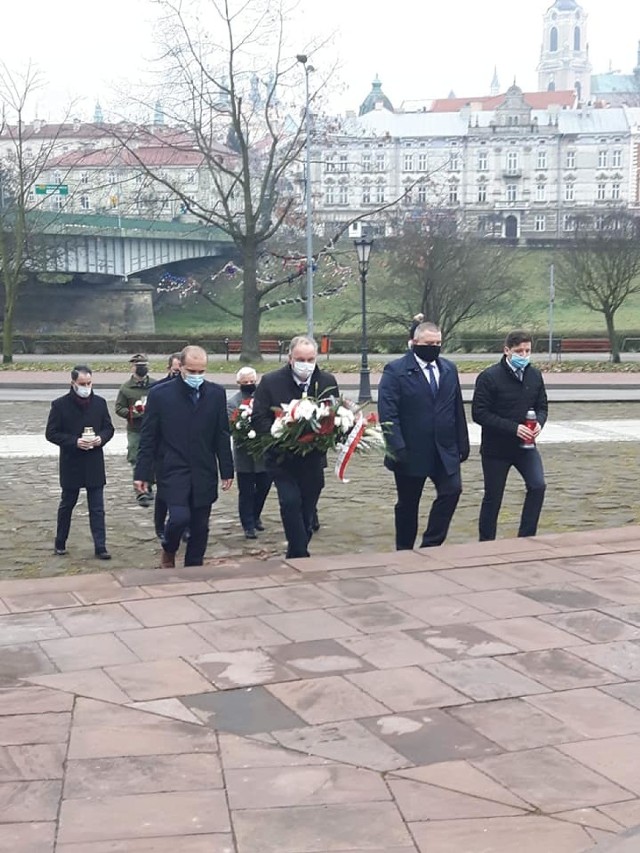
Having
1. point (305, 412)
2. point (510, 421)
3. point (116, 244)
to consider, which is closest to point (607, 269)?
point (116, 244)

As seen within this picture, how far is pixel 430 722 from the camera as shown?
5180mm

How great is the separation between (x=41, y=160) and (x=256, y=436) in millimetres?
39647

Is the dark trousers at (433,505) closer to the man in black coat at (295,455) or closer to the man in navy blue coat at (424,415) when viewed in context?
the man in navy blue coat at (424,415)

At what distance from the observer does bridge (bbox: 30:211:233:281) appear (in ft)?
196

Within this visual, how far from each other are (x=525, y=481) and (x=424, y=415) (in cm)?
117

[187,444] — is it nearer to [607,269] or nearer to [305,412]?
[305,412]

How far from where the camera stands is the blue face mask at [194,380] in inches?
322

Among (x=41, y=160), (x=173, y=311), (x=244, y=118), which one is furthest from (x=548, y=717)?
(x=173, y=311)

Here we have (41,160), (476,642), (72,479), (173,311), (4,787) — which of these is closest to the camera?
(4,787)

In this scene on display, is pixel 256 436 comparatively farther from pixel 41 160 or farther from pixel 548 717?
pixel 41 160

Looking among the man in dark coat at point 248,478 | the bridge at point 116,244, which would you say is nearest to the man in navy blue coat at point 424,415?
the man in dark coat at point 248,478

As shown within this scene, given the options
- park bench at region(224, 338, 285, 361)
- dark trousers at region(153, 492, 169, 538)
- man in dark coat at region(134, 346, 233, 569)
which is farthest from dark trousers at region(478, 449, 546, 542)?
park bench at region(224, 338, 285, 361)

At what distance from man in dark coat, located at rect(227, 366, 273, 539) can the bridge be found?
1755 inches

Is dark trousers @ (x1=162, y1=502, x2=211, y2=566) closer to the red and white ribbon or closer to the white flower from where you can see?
the white flower
